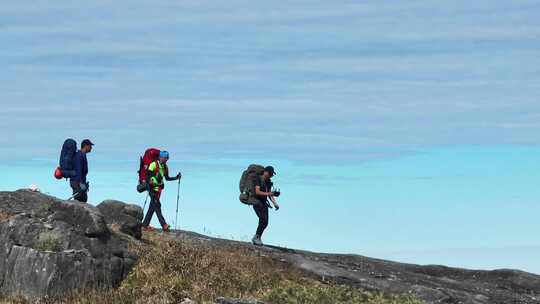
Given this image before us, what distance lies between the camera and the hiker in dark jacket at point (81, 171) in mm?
28188

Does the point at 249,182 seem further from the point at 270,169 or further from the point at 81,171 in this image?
the point at 81,171

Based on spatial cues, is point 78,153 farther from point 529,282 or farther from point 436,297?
point 529,282

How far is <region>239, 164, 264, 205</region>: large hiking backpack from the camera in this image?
2922 cm

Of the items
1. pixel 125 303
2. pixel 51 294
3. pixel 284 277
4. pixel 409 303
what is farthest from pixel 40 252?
pixel 409 303

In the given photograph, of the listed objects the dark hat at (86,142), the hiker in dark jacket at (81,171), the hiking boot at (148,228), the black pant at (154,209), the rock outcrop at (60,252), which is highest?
the dark hat at (86,142)

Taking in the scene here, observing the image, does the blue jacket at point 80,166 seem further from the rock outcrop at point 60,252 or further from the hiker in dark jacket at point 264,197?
the hiker in dark jacket at point 264,197

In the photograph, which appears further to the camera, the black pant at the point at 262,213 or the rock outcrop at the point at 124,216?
the black pant at the point at 262,213

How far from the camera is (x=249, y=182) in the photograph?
2927 centimetres

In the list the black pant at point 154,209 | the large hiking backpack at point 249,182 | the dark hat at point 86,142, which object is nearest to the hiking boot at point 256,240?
the large hiking backpack at point 249,182

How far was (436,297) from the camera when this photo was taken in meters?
25.6

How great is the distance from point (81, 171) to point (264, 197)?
550 cm

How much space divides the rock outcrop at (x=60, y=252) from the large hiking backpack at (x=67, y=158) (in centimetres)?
399

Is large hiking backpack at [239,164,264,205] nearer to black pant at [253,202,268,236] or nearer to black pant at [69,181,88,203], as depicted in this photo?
black pant at [253,202,268,236]

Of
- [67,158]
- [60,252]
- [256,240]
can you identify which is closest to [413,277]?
[256,240]
